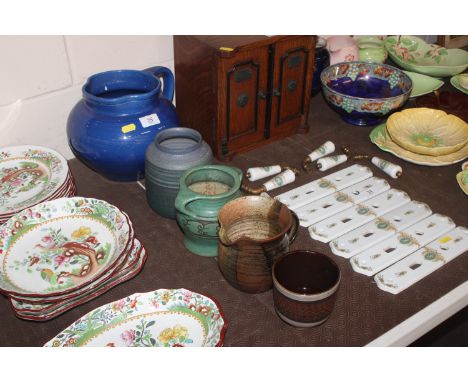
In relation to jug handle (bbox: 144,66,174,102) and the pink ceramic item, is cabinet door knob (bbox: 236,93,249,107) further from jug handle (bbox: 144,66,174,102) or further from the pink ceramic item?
the pink ceramic item

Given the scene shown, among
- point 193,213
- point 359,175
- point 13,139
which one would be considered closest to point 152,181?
point 193,213

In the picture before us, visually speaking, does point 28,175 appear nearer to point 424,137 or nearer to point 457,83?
point 424,137

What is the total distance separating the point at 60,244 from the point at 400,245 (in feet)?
2.32

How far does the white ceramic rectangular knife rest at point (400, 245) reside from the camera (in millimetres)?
1097

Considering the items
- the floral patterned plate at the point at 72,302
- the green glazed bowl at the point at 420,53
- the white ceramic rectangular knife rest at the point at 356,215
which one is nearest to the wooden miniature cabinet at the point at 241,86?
the white ceramic rectangular knife rest at the point at 356,215

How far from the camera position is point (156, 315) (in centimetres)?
97

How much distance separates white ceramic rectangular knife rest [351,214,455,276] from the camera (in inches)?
43.2

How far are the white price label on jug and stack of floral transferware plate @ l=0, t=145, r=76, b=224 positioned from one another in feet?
0.68

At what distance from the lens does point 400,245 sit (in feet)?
3.75

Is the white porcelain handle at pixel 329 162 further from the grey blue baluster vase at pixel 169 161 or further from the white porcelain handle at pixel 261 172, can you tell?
the grey blue baluster vase at pixel 169 161

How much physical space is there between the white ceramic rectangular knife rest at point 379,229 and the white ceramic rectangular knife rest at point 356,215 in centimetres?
1

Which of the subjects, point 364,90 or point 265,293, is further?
point 364,90

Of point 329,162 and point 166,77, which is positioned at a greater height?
point 166,77

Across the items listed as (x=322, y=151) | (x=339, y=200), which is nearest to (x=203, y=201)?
(x=339, y=200)
